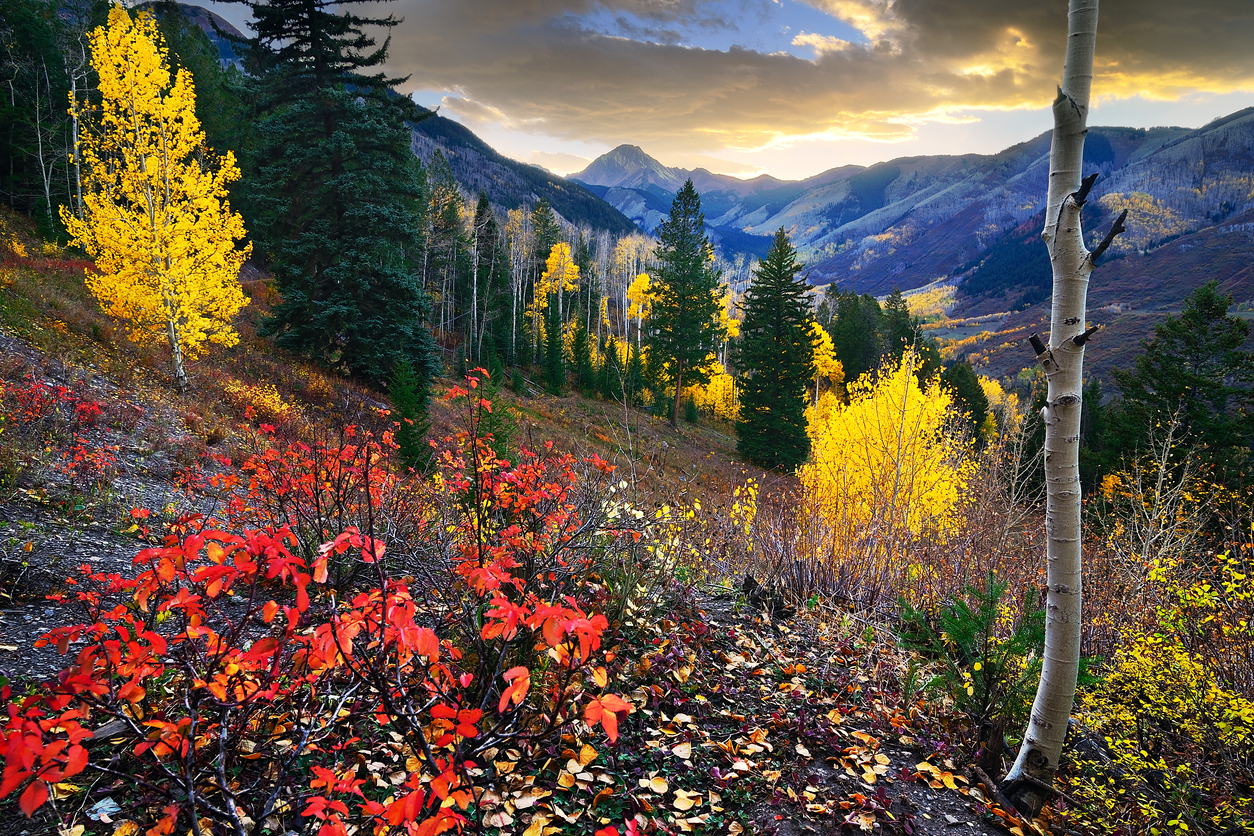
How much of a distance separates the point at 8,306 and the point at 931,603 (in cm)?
1569

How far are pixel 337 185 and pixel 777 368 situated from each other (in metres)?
18.3

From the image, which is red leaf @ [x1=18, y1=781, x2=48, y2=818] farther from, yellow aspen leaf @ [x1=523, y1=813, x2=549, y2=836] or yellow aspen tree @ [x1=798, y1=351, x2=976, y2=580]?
yellow aspen tree @ [x1=798, y1=351, x2=976, y2=580]

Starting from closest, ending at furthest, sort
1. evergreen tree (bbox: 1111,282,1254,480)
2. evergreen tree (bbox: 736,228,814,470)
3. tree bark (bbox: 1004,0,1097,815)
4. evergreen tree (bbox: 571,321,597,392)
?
tree bark (bbox: 1004,0,1097,815), evergreen tree (bbox: 1111,282,1254,480), evergreen tree (bbox: 736,228,814,470), evergreen tree (bbox: 571,321,597,392)

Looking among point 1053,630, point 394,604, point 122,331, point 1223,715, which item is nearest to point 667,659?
point 1053,630

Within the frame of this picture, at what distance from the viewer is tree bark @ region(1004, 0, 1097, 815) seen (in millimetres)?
2385

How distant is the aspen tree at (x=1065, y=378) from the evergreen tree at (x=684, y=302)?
940 inches

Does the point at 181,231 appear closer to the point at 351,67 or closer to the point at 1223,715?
the point at 351,67

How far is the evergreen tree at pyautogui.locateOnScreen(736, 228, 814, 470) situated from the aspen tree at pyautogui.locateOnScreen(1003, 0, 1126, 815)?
20835 millimetres

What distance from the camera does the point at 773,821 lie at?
2.47 meters

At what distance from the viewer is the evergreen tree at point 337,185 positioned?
45.3ft

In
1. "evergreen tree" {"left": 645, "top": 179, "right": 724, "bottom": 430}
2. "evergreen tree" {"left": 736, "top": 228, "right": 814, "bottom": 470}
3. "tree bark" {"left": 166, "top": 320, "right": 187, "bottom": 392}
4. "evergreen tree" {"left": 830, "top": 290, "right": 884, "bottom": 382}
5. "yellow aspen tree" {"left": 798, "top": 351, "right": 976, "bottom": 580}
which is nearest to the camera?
"yellow aspen tree" {"left": 798, "top": 351, "right": 976, "bottom": 580}

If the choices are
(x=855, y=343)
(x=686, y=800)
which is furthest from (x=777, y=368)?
(x=686, y=800)

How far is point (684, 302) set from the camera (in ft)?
87.4

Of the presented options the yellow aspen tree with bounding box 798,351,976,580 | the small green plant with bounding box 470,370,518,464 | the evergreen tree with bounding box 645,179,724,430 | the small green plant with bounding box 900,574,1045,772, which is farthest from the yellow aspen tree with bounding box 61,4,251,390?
the evergreen tree with bounding box 645,179,724,430
